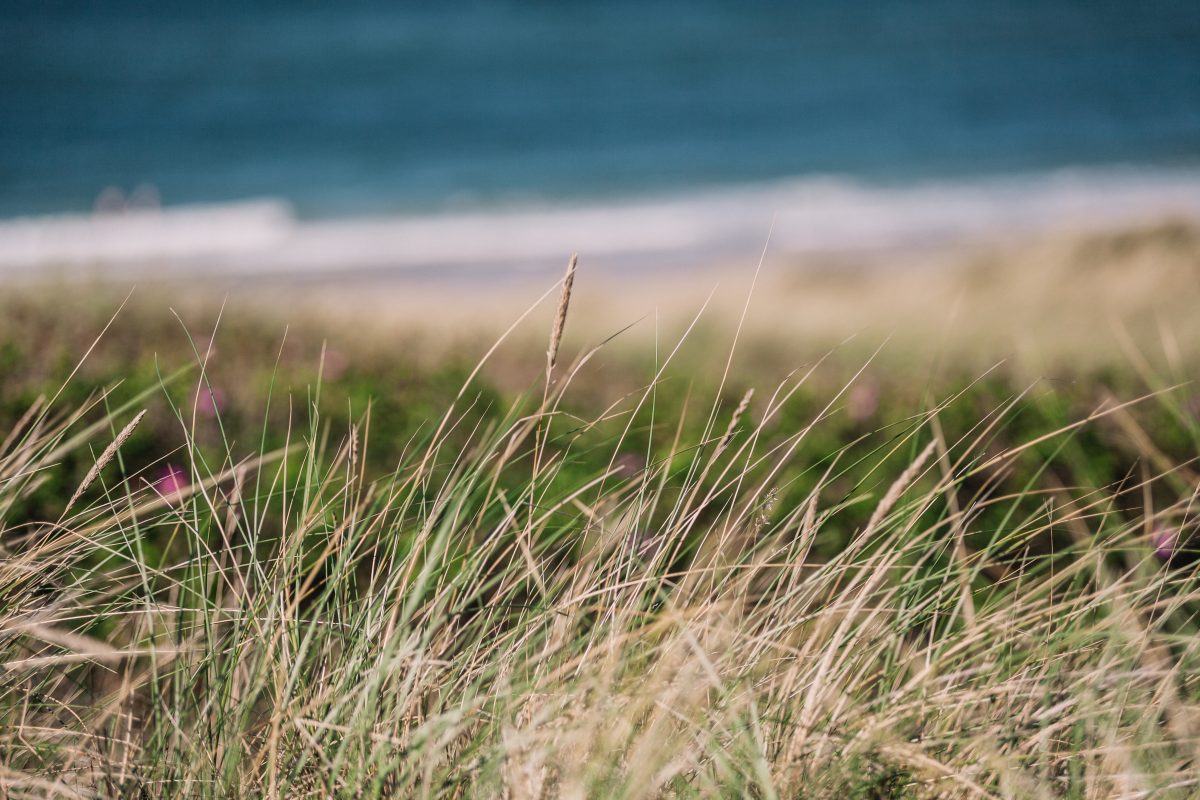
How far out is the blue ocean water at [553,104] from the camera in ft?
53.1

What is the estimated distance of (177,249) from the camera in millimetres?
12938

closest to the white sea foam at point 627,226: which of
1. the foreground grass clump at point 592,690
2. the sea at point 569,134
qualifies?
the sea at point 569,134

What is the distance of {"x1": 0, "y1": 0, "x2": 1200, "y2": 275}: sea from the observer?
12.9 m

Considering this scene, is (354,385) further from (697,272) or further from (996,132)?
(996,132)

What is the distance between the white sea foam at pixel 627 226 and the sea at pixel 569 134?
7 centimetres

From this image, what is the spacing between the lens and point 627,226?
13.5 m

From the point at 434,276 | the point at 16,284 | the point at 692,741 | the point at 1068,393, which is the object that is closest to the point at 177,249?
the point at 434,276

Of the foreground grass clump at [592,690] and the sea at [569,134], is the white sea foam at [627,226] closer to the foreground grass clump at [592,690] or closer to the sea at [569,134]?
the sea at [569,134]

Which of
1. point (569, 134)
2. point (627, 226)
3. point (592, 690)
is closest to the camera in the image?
point (592, 690)

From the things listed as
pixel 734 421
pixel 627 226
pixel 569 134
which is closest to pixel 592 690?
pixel 734 421

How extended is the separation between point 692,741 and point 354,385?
2.22 metres

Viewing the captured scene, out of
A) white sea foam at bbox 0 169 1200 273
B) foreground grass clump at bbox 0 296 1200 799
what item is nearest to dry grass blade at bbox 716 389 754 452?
foreground grass clump at bbox 0 296 1200 799

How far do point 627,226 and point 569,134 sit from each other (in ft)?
19.1

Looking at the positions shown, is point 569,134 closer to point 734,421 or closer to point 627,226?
point 627,226
